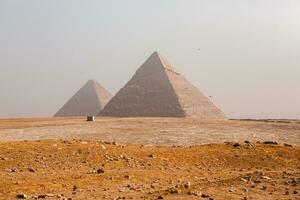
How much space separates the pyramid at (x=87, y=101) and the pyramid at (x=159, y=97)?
19201mm

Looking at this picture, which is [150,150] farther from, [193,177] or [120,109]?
[120,109]

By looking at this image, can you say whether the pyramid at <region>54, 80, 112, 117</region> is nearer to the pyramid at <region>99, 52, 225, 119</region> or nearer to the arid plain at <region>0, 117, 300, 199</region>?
the pyramid at <region>99, 52, 225, 119</region>

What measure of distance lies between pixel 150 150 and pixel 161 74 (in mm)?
96526

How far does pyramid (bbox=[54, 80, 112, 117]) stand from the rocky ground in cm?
11266

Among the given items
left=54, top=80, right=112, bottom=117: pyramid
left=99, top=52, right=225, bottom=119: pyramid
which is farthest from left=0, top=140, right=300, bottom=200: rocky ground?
left=54, top=80, right=112, bottom=117: pyramid

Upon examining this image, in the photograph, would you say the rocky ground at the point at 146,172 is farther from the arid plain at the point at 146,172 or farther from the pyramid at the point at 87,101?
the pyramid at the point at 87,101

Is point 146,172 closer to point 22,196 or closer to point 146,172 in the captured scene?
point 146,172

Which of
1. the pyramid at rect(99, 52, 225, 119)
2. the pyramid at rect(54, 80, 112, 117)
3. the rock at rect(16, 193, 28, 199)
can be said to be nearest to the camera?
the rock at rect(16, 193, 28, 199)

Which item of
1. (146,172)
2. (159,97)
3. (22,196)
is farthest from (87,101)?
(22,196)

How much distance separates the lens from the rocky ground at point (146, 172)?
31.1 feet

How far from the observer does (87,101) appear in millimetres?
134375

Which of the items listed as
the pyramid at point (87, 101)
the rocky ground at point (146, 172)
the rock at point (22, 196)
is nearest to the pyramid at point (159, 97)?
the pyramid at point (87, 101)

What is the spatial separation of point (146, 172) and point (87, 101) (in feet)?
404

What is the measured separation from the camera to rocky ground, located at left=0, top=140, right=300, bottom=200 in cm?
948
